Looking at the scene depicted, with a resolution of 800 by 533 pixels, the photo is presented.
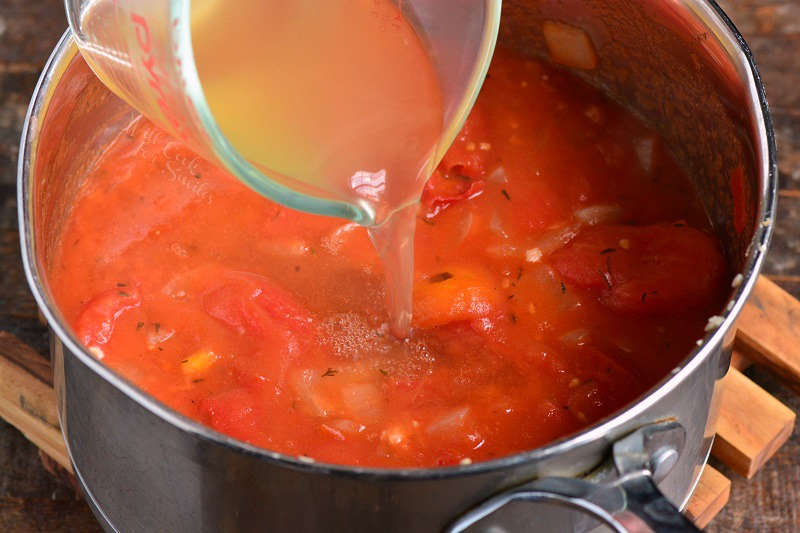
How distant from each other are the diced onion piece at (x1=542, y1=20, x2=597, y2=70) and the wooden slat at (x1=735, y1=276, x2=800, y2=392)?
1.97ft

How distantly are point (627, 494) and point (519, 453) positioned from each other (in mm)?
143

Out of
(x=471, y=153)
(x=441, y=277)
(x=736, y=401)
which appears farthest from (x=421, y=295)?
(x=736, y=401)

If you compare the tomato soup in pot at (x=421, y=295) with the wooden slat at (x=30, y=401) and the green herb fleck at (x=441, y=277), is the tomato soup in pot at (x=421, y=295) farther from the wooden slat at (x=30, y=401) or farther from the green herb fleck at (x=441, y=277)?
the wooden slat at (x=30, y=401)

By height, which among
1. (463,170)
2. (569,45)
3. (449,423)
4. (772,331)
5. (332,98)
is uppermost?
(332,98)

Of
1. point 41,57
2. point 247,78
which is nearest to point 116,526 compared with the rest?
point 247,78

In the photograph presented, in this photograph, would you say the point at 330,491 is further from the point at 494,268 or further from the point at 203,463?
the point at 494,268

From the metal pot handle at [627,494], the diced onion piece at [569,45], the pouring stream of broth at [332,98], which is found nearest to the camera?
the metal pot handle at [627,494]

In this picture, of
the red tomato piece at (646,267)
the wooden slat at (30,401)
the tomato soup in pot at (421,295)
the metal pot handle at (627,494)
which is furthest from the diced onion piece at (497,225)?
the wooden slat at (30,401)

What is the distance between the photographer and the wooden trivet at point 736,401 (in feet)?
6.79

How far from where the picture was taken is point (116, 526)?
174 centimetres

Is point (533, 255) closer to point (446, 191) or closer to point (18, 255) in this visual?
point (446, 191)

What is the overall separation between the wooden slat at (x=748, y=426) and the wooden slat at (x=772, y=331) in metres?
0.08

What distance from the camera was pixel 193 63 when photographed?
1370 millimetres

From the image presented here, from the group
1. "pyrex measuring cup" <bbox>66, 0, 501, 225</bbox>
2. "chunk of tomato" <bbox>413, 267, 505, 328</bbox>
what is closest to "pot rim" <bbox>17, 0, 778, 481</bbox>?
"pyrex measuring cup" <bbox>66, 0, 501, 225</bbox>
